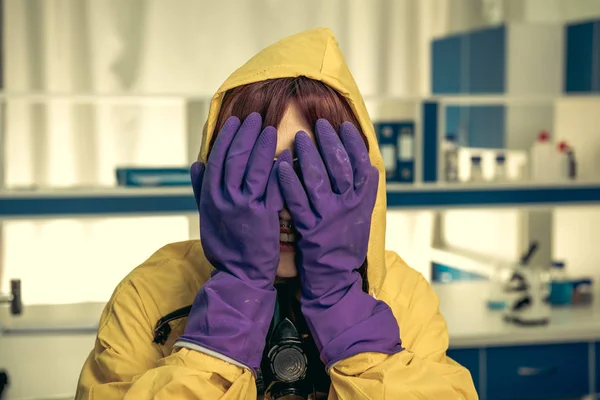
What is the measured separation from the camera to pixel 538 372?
270cm

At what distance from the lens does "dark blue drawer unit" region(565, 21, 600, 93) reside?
10.4ft

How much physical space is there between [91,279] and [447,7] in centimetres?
275

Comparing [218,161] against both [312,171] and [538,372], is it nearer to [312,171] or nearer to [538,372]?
[312,171]

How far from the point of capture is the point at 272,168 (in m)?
0.92

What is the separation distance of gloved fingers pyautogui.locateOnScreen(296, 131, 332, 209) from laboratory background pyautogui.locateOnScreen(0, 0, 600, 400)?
4.50 ft

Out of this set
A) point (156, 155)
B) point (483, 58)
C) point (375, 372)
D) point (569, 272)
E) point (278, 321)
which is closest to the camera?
point (375, 372)

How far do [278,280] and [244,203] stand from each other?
185 millimetres

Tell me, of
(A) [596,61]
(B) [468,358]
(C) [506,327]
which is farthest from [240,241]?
(A) [596,61]

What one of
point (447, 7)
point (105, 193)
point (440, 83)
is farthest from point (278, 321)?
point (447, 7)

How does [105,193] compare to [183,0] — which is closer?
[105,193]

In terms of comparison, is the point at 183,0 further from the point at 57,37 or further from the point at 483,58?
the point at 483,58

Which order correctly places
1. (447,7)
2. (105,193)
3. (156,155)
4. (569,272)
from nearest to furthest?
(105,193), (569,272), (156,155), (447,7)

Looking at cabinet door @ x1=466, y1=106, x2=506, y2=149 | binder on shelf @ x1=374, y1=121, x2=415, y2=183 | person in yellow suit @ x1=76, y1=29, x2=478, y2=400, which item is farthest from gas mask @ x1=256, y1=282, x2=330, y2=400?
cabinet door @ x1=466, y1=106, x2=506, y2=149

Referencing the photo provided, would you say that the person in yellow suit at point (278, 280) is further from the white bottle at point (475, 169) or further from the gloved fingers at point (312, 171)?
the white bottle at point (475, 169)
